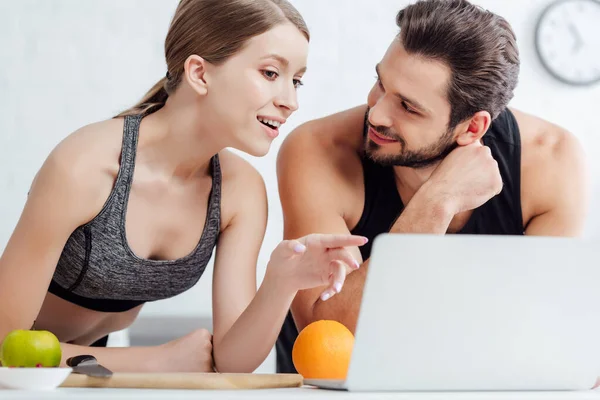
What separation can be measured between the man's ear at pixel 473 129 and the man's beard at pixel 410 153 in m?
0.02

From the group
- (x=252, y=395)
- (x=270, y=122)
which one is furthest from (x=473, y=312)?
(x=270, y=122)

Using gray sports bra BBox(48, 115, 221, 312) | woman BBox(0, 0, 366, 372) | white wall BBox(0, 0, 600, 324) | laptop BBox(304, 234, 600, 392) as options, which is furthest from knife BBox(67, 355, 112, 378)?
white wall BBox(0, 0, 600, 324)

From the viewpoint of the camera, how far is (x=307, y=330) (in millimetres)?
994

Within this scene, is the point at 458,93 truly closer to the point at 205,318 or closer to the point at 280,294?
the point at 280,294

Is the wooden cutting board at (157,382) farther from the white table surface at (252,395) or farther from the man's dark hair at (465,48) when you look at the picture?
the man's dark hair at (465,48)

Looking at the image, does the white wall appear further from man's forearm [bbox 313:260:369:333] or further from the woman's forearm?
the woman's forearm

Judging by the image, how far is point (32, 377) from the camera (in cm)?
69

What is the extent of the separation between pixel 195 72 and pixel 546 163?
2.79ft

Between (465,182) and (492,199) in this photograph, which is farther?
(492,199)

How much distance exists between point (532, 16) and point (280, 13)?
277 cm

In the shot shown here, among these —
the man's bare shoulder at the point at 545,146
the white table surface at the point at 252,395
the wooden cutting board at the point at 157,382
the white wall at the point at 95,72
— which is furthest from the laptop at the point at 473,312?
the white wall at the point at 95,72

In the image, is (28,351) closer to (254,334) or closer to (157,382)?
(157,382)

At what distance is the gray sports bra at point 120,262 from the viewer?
1.40 metres

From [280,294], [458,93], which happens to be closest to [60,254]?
[280,294]
